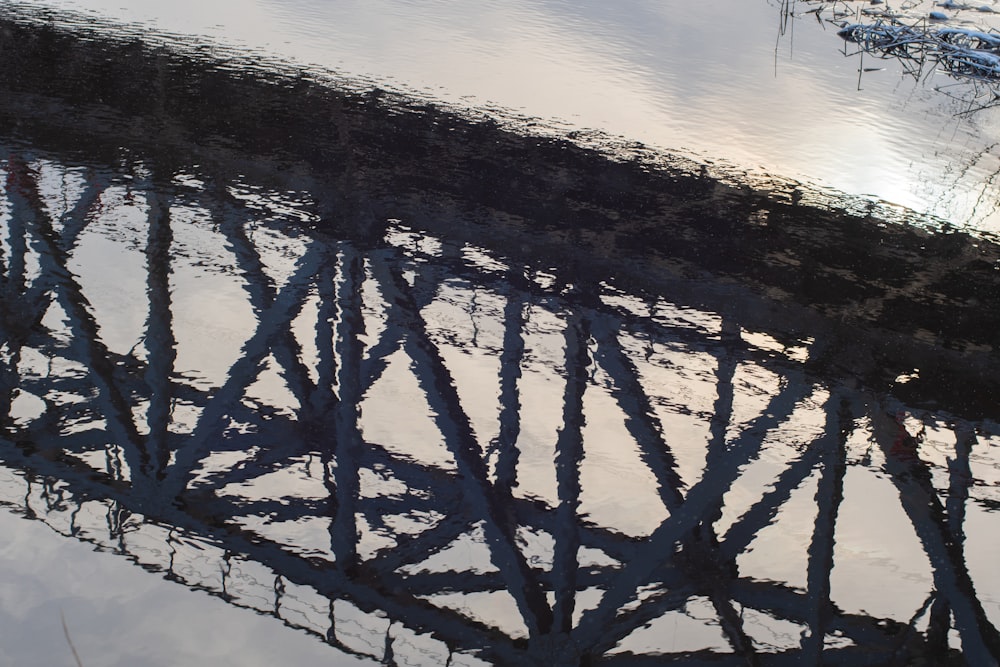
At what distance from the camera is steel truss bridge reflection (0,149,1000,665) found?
11.6 ft

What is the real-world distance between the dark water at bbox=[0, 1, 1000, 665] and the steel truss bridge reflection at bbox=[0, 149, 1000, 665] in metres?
0.02

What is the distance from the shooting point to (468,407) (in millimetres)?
4660

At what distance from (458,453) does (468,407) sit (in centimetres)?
41

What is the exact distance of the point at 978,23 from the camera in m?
13.8

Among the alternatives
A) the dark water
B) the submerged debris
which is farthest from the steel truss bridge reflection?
the submerged debris

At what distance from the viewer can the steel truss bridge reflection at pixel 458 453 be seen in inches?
139

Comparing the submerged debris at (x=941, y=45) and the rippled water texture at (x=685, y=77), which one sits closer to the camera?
the rippled water texture at (x=685, y=77)

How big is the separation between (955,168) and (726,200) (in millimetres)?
2704

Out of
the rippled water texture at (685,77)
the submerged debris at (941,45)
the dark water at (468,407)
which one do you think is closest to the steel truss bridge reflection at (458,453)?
the dark water at (468,407)

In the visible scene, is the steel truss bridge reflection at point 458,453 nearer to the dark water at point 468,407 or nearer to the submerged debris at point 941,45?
the dark water at point 468,407

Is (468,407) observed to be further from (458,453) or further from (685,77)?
(685,77)

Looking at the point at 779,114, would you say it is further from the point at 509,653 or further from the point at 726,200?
the point at 509,653

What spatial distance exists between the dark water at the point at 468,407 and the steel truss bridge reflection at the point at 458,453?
0.02 metres

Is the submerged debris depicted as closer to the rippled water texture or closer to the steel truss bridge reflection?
the rippled water texture
